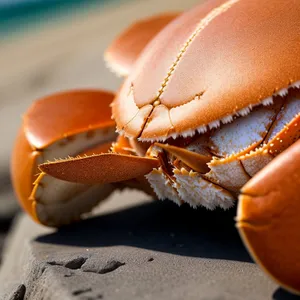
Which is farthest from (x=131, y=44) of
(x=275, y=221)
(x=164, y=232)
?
(x=275, y=221)

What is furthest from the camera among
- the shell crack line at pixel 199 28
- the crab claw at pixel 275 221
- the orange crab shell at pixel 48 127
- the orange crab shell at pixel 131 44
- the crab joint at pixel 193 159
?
the orange crab shell at pixel 131 44

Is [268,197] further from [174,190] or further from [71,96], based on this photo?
[71,96]

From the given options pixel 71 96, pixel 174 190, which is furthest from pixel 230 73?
pixel 71 96

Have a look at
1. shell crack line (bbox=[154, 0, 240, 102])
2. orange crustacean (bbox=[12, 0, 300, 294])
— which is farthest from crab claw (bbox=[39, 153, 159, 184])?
shell crack line (bbox=[154, 0, 240, 102])

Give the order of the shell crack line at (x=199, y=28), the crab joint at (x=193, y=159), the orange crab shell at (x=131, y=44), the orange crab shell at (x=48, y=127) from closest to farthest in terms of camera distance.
→ the crab joint at (x=193, y=159) → the shell crack line at (x=199, y=28) → the orange crab shell at (x=48, y=127) → the orange crab shell at (x=131, y=44)

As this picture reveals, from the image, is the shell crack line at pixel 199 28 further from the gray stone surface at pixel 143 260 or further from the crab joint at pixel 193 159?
the gray stone surface at pixel 143 260

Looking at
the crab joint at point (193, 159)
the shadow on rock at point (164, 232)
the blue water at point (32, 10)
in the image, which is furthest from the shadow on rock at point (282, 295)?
the blue water at point (32, 10)

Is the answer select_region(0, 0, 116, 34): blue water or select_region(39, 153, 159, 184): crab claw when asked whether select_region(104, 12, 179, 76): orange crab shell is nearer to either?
select_region(39, 153, 159, 184): crab claw
